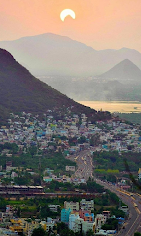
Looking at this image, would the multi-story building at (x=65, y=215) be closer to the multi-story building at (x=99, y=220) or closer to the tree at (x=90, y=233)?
the multi-story building at (x=99, y=220)

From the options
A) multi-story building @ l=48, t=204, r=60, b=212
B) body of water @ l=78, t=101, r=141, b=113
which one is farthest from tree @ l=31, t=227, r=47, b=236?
body of water @ l=78, t=101, r=141, b=113

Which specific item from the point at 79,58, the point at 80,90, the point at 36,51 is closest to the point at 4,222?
the point at 80,90

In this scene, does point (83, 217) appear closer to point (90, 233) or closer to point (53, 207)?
point (53, 207)

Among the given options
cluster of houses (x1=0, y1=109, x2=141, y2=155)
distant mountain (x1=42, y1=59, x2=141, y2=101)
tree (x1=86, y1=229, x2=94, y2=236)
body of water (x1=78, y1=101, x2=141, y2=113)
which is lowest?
tree (x1=86, y1=229, x2=94, y2=236)

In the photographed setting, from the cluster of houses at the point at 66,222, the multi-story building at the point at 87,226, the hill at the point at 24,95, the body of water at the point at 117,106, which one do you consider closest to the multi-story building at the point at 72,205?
the cluster of houses at the point at 66,222

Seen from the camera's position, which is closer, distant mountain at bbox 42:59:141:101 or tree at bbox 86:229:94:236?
tree at bbox 86:229:94:236

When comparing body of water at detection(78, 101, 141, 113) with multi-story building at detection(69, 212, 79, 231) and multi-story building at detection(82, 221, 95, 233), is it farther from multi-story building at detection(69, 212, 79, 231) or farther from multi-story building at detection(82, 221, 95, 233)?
multi-story building at detection(82, 221, 95, 233)

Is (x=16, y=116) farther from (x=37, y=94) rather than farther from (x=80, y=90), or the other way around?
(x=80, y=90)
